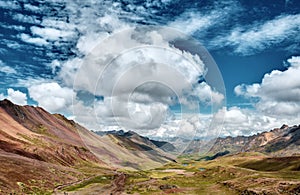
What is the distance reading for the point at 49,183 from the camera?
130 m

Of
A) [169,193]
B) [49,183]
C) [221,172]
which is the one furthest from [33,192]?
[221,172]

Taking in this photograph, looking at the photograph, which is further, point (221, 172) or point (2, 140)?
point (2, 140)

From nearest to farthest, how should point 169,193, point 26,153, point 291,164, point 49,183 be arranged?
point 169,193 < point 49,183 < point 291,164 < point 26,153

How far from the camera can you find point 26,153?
648ft

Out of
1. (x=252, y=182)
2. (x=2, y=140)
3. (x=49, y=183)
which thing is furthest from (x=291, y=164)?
(x=2, y=140)

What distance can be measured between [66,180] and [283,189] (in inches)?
3998

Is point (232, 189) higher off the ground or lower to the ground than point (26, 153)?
lower

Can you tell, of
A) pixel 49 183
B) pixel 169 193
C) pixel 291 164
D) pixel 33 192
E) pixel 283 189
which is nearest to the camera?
pixel 283 189

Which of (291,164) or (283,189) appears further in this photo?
(291,164)

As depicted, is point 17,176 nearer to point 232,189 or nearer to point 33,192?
point 33,192

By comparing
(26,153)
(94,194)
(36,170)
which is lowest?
(94,194)

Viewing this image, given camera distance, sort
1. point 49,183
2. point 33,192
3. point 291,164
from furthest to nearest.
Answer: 1. point 291,164
2. point 49,183
3. point 33,192

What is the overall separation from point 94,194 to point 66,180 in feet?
141

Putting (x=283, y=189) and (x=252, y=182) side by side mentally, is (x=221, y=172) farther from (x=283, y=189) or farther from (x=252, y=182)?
(x=283, y=189)
